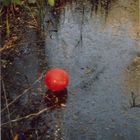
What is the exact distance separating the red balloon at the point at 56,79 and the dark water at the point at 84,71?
5.8 inches

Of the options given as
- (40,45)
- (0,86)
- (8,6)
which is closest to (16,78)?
(0,86)

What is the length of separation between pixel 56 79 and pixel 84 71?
2.13ft

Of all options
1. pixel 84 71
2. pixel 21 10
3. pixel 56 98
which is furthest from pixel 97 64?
pixel 21 10

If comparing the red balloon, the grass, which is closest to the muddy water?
the red balloon

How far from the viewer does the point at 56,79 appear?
4238 mm

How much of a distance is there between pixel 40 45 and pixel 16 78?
88 centimetres

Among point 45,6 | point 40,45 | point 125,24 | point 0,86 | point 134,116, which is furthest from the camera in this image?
point 45,6

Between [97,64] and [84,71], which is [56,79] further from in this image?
[97,64]

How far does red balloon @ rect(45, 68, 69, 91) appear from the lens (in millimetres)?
4238

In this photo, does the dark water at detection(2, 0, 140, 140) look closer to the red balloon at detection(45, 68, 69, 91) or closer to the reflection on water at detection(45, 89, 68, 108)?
the reflection on water at detection(45, 89, 68, 108)

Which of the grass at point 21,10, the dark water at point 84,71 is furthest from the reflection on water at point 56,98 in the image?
the grass at point 21,10

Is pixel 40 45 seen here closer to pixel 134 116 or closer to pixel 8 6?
pixel 8 6

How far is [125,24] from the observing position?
5977 millimetres

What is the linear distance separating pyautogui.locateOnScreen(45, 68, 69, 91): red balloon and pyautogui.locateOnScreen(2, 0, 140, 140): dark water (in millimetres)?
148
